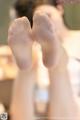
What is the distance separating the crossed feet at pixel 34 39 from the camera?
1.63 ft

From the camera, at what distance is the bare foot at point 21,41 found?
1.66ft

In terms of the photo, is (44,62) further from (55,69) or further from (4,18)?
(4,18)

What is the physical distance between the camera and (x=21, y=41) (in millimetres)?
515

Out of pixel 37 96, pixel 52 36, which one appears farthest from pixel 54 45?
pixel 37 96

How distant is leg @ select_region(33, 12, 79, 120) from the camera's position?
0.50m

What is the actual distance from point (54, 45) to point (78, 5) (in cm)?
10

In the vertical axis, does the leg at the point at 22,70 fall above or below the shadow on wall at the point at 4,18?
below

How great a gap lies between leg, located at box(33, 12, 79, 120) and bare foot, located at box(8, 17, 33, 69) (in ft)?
0.07

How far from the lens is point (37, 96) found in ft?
1.72

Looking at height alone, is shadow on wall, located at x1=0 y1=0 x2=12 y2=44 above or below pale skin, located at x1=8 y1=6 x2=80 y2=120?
above

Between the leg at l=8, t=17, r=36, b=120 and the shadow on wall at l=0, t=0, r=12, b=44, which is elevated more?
the shadow on wall at l=0, t=0, r=12, b=44

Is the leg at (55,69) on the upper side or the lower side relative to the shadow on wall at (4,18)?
lower

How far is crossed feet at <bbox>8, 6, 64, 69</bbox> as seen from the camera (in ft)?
1.63

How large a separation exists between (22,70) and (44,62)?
0.18 ft
